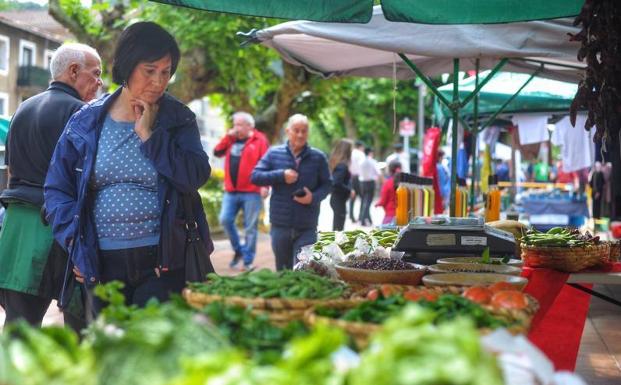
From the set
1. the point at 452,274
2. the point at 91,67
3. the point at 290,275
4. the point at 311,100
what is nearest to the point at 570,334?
the point at 452,274

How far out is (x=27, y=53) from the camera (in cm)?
4638

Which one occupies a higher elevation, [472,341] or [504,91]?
[504,91]

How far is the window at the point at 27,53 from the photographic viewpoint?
45669mm

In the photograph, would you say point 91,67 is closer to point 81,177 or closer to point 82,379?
point 81,177

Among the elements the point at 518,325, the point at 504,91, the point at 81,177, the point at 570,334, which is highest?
the point at 504,91

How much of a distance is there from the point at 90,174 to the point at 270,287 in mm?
1404

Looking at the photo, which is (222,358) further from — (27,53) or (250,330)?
(27,53)

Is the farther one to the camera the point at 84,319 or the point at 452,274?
the point at 84,319

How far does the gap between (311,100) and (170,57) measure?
1761cm

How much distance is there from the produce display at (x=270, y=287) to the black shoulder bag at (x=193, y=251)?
0.90 m

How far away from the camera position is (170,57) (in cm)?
434

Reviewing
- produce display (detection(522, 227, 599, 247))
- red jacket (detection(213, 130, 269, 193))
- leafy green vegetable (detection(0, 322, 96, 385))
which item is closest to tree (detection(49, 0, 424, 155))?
red jacket (detection(213, 130, 269, 193))

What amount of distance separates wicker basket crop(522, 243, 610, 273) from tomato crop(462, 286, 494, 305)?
214 centimetres

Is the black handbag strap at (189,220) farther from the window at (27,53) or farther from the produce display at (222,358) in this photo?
the window at (27,53)
